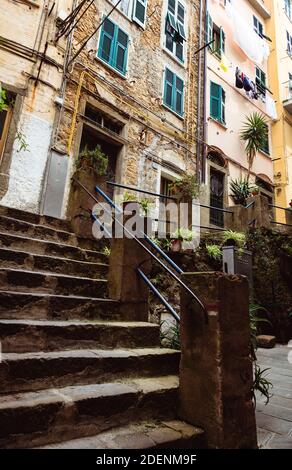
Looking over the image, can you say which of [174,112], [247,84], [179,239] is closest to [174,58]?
[174,112]

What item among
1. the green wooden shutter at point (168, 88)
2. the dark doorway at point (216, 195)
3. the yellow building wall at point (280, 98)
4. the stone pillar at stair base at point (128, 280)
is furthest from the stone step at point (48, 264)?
the yellow building wall at point (280, 98)

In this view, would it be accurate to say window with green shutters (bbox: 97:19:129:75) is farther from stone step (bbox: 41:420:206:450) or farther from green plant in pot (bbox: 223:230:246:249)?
stone step (bbox: 41:420:206:450)

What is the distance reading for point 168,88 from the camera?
11.8 m

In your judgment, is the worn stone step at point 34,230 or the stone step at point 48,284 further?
the worn stone step at point 34,230

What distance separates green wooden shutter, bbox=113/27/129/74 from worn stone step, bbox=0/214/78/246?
25.0 ft

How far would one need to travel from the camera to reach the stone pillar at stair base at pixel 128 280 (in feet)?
12.1

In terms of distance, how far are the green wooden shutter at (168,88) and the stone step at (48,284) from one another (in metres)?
9.56

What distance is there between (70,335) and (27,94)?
23.3 ft

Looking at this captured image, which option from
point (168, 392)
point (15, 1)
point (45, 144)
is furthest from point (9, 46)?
point (168, 392)

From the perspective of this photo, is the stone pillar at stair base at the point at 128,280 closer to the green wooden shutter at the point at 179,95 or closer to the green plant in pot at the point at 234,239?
the green plant in pot at the point at 234,239

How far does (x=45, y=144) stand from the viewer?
26.1 feet

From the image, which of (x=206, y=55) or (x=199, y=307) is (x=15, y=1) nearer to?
(x=206, y=55)

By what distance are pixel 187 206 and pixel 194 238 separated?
958 millimetres

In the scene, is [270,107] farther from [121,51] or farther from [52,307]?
[52,307]
